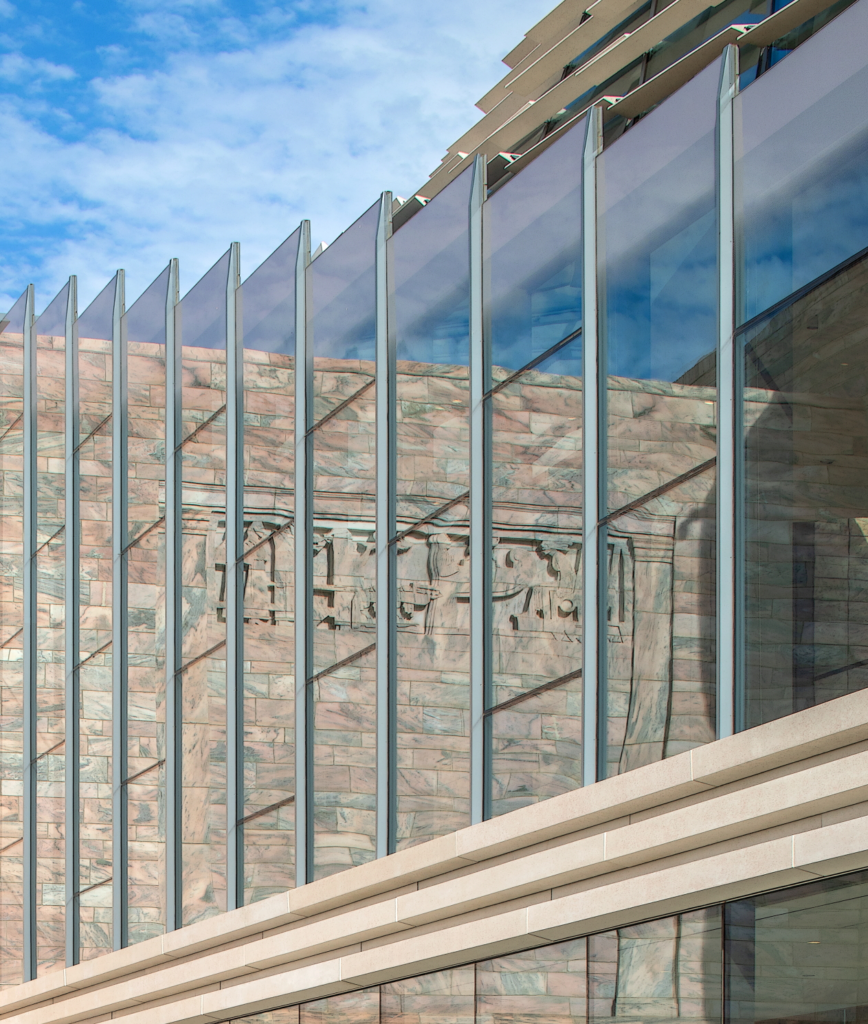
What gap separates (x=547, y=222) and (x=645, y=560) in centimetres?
404

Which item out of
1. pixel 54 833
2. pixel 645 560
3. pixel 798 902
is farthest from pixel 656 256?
pixel 54 833

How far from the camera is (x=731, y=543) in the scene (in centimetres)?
1277

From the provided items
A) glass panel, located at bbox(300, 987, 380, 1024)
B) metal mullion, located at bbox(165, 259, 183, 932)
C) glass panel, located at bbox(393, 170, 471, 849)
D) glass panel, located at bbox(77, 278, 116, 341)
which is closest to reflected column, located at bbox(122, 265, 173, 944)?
metal mullion, located at bbox(165, 259, 183, 932)

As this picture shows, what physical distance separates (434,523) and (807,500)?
566 cm

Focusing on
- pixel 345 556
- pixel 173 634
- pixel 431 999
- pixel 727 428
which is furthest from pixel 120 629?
pixel 727 428

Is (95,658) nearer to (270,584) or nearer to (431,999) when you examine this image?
(270,584)

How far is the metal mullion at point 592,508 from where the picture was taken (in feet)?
47.2

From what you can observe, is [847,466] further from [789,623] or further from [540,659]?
[540,659]

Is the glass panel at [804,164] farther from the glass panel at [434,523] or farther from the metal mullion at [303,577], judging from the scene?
the metal mullion at [303,577]

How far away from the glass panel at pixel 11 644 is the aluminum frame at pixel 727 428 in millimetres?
16962

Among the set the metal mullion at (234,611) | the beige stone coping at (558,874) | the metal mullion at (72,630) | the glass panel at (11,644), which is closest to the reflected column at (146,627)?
the beige stone coping at (558,874)

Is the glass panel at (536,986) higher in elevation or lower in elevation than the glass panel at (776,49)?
lower

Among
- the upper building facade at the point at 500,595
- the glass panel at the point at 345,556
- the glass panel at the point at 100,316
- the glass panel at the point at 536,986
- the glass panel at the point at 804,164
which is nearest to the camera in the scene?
the glass panel at the point at 804,164

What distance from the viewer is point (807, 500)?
1227 centimetres
